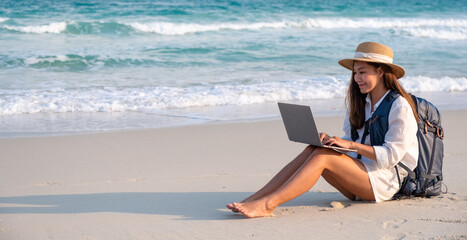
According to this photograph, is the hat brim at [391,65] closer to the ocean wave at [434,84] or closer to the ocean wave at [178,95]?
the ocean wave at [178,95]

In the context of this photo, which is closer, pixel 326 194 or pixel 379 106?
pixel 379 106

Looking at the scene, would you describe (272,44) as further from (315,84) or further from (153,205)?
(153,205)


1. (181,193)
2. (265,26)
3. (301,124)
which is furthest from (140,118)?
(265,26)

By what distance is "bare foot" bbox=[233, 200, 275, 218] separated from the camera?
3.80m

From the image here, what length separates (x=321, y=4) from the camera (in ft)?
91.7

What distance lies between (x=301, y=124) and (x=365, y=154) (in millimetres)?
440

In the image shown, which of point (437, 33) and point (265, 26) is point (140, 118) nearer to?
point (265, 26)

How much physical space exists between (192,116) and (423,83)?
4.57 metres

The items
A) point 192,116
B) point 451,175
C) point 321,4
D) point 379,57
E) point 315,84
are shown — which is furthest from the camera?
point 321,4

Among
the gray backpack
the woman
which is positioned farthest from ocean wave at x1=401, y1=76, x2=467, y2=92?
the woman

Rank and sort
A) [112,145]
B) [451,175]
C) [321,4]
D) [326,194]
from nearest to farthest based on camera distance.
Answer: [326,194], [451,175], [112,145], [321,4]

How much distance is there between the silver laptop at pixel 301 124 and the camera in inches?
144

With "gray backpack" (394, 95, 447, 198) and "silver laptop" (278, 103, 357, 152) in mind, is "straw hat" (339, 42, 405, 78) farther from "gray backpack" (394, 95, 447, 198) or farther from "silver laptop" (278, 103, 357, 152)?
"silver laptop" (278, 103, 357, 152)

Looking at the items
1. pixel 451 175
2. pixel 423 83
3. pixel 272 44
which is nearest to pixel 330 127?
pixel 451 175
